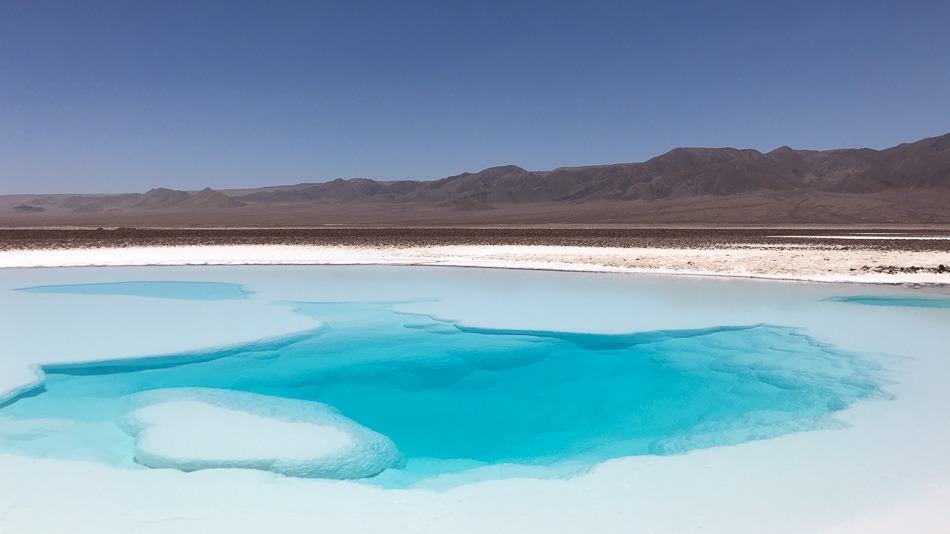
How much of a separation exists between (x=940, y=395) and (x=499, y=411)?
3374 millimetres

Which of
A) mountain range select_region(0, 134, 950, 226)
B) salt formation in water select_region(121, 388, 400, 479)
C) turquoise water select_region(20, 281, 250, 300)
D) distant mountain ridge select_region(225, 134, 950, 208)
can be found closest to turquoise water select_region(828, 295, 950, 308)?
salt formation in water select_region(121, 388, 400, 479)

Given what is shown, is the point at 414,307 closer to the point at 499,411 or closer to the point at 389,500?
the point at 499,411

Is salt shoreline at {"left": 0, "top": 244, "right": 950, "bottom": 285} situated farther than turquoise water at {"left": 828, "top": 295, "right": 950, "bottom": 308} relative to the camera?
Yes

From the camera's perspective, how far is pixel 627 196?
104 metres

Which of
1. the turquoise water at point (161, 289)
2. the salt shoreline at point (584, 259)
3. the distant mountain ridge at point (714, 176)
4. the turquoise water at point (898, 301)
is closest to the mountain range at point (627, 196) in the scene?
the distant mountain ridge at point (714, 176)

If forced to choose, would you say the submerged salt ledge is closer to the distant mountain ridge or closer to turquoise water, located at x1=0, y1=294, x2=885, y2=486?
turquoise water, located at x1=0, y1=294, x2=885, y2=486

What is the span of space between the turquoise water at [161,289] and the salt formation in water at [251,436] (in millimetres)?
6341

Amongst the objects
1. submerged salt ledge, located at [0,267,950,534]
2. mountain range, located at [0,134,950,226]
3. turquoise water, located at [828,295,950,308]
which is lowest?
submerged salt ledge, located at [0,267,950,534]

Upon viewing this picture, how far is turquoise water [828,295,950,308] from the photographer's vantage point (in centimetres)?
1031

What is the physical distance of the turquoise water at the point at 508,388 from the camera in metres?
4.70

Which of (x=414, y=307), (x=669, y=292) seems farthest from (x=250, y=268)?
(x=669, y=292)

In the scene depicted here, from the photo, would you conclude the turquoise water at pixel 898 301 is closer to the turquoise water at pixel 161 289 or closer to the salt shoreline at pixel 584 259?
the salt shoreline at pixel 584 259

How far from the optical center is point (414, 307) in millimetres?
10484

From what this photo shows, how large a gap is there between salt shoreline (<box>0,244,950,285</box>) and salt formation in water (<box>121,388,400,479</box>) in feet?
36.1
